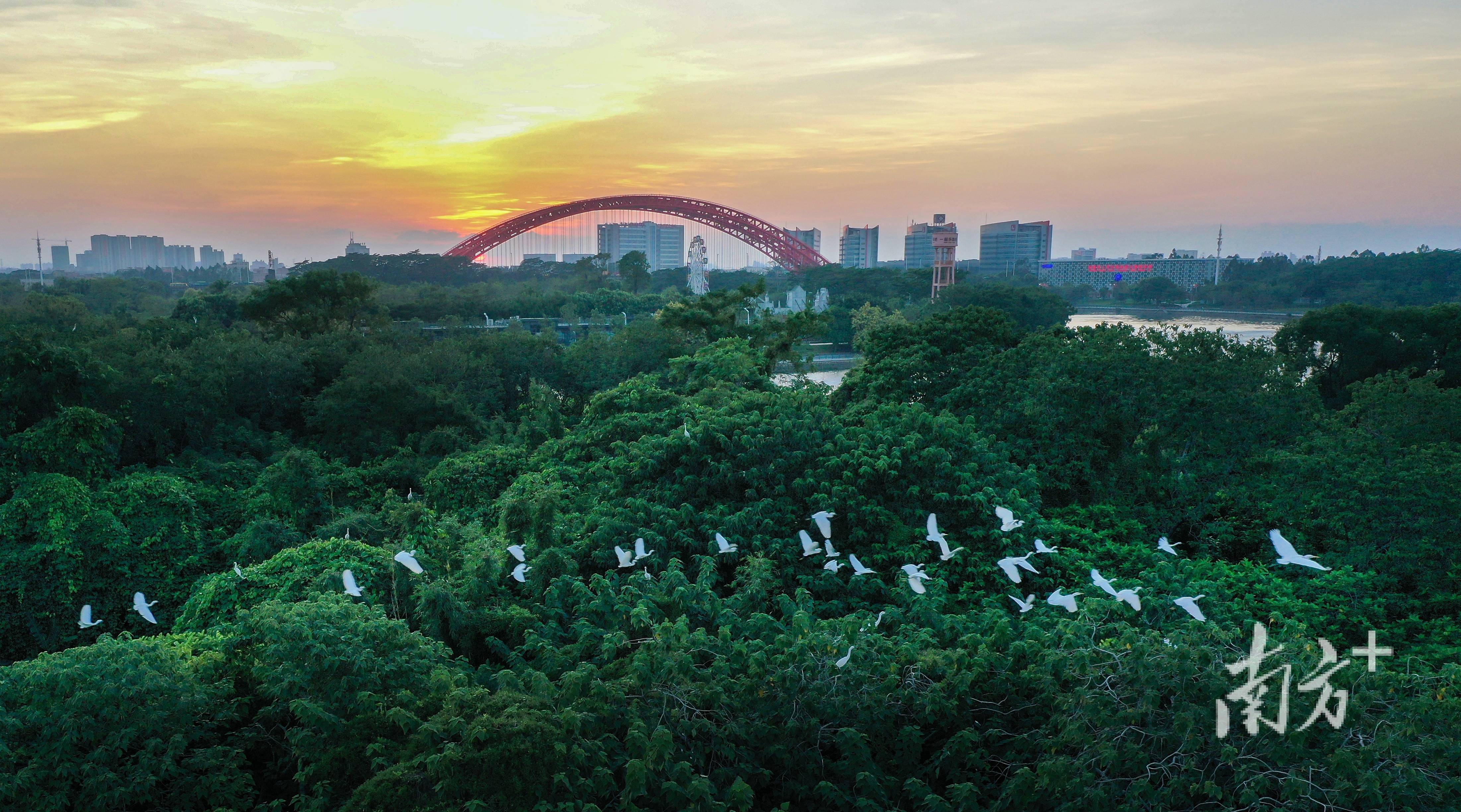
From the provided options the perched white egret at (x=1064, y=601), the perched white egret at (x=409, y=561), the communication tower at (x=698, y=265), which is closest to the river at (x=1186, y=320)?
the communication tower at (x=698, y=265)

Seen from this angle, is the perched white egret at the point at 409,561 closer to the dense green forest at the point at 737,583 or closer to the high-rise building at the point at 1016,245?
the dense green forest at the point at 737,583

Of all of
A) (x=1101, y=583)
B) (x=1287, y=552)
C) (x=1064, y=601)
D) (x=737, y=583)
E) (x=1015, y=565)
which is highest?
(x=1287, y=552)

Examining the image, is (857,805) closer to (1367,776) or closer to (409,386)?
(1367,776)

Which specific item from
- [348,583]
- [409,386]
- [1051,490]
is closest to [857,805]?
[348,583]

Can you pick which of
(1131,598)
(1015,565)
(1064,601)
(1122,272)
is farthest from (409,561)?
(1122,272)

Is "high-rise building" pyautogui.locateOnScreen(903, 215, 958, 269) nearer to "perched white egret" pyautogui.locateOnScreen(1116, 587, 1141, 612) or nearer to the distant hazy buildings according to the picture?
the distant hazy buildings

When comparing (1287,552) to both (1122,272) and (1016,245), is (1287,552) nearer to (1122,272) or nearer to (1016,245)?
(1122,272)

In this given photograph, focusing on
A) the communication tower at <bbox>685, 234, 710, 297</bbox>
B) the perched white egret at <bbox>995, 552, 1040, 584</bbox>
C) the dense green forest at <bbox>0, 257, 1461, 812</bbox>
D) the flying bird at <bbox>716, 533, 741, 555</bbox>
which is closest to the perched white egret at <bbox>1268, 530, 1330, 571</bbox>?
the dense green forest at <bbox>0, 257, 1461, 812</bbox>
